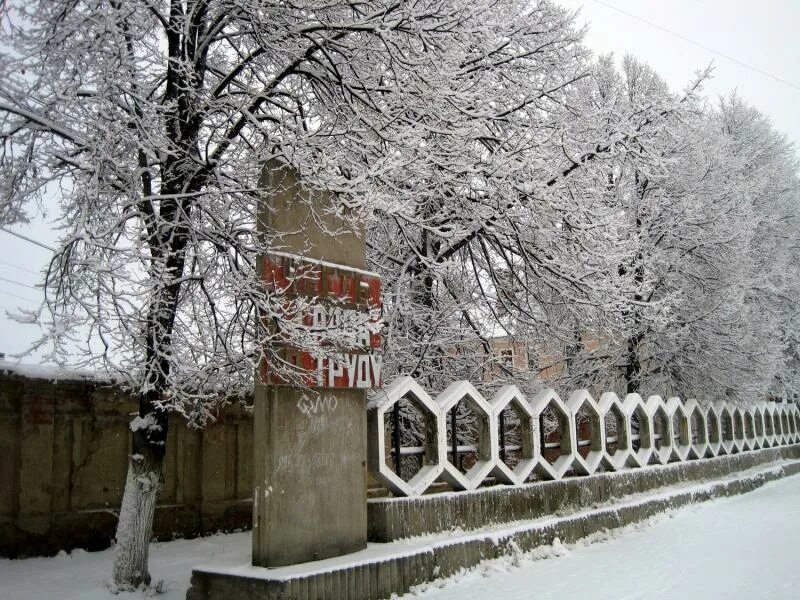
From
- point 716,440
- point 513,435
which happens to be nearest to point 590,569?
point 513,435

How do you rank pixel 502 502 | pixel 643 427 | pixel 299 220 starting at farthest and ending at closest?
pixel 643 427 → pixel 502 502 → pixel 299 220

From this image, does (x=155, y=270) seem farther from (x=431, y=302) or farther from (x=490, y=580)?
(x=431, y=302)

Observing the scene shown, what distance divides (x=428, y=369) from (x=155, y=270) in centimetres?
687

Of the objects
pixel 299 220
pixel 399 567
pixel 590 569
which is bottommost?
pixel 590 569

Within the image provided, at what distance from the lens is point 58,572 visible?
6.93m

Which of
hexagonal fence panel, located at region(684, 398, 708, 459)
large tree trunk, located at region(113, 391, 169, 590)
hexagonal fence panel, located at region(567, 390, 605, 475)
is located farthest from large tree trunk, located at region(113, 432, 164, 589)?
hexagonal fence panel, located at region(684, 398, 708, 459)

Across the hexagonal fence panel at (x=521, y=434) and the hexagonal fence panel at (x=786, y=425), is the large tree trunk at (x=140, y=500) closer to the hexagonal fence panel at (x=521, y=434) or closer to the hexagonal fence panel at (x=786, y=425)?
the hexagonal fence panel at (x=521, y=434)

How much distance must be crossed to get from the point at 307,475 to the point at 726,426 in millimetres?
15665

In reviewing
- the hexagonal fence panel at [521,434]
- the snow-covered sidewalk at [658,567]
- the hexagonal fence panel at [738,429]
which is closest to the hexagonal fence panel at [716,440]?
the hexagonal fence panel at [738,429]

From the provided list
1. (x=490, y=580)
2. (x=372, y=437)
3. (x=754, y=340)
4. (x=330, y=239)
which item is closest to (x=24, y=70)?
(x=330, y=239)

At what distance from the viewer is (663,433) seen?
14648 millimetres

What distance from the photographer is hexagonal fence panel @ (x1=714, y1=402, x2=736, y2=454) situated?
56.9ft

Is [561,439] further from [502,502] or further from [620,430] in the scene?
[502,502]

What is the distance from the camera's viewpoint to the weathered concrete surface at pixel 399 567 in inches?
221
